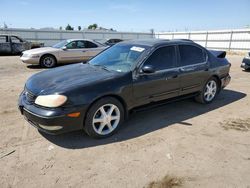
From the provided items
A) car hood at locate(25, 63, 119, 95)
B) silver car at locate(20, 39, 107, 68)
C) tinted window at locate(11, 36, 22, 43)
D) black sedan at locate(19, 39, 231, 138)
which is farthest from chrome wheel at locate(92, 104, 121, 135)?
tinted window at locate(11, 36, 22, 43)

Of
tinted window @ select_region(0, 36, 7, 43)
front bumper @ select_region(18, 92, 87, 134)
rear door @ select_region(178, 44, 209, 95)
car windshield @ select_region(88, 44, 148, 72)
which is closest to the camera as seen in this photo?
front bumper @ select_region(18, 92, 87, 134)

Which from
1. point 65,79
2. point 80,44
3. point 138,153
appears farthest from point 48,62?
point 138,153

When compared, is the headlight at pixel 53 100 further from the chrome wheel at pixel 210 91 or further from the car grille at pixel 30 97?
the chrome wheel at pixel 210 91

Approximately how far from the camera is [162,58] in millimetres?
4453

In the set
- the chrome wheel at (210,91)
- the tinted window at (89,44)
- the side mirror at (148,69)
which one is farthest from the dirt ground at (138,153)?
the tinted window at (89,44)

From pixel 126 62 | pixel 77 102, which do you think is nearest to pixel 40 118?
pixel 77 102

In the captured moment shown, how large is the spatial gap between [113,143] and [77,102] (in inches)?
35.2

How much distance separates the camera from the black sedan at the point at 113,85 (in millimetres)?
3363

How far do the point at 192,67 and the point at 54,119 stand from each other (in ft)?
10.3

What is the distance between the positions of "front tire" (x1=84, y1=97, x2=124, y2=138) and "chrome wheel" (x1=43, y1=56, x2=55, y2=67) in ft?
26.9

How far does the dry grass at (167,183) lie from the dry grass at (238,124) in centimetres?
201

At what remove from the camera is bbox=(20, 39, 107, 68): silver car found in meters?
10.7

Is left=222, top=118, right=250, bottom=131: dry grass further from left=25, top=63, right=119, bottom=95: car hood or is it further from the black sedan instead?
left=25, top=63, right=119, bottom=95: car hood

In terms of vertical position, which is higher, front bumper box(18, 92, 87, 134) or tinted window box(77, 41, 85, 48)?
tinted window box(77, 41, 85, 48)
